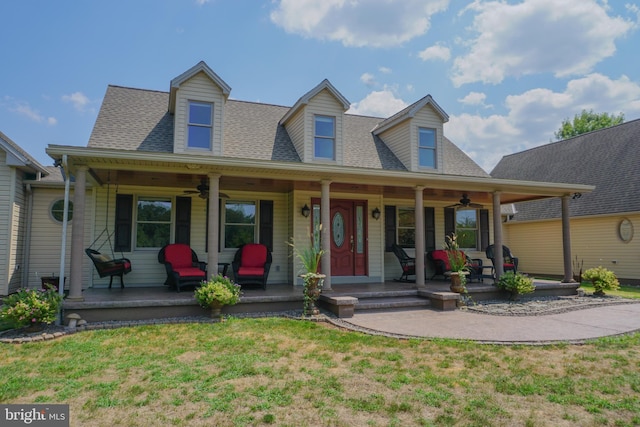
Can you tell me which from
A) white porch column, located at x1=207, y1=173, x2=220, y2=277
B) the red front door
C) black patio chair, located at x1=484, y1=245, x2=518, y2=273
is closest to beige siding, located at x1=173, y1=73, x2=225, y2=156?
white porch column, located at x1=207, y1=173, x2=220, y2=277

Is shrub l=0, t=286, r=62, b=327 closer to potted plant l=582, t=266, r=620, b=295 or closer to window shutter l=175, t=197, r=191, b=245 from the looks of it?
window shutter l=175, t=197, r=191, b=245

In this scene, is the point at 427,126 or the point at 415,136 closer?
the point at 415,136

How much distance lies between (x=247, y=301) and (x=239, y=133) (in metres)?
4.82

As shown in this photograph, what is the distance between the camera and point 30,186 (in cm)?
905

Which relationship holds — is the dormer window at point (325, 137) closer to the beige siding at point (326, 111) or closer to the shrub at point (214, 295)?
the beige siding at point (326, 111)

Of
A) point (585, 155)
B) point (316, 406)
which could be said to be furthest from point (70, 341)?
point (585, 155)

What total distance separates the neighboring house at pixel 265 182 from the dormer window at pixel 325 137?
0.03 m

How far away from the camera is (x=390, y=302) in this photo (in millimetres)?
7652

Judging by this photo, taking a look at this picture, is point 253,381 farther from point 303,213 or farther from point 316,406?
point 303,213

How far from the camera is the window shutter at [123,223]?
8922 millimetres

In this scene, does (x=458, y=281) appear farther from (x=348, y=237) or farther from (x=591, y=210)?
(x=591, y=210)

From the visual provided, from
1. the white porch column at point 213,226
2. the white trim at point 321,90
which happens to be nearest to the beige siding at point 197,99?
the white porch column at point 213,226

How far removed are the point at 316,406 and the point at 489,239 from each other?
35.4 ft

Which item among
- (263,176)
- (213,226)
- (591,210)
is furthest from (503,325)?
(591,210)
